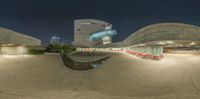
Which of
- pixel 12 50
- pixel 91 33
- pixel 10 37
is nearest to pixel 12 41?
pixel 10 37

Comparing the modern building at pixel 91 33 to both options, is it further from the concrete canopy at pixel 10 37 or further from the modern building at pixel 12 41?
the concrete canopy at pixel 10 37

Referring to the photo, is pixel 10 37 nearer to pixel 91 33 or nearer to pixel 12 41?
pixel 12 41

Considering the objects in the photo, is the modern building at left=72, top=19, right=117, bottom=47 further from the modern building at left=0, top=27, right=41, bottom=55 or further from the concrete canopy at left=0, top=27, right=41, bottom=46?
the concrete canopy at left=0, top=27, right=41, bottom=46

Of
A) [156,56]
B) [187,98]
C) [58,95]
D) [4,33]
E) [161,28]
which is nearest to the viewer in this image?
[187,98]

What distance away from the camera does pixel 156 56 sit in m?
24.0

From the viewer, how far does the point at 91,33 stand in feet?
409

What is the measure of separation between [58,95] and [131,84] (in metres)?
4.20

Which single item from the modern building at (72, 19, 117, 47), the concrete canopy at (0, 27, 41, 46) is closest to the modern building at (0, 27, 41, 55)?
the concrete canopy at (0, 27, 41, 46)

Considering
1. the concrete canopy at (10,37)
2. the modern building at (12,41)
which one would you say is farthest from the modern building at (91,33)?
the concrete canopy at (10,37)

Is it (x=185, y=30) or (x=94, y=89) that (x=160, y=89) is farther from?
(x=185, y=30)

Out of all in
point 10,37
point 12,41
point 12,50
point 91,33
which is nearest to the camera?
point 10,37

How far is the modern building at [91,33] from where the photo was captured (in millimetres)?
119750

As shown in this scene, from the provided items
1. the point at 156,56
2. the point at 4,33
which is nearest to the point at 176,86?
the point at 156,56

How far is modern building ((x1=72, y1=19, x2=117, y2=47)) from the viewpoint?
11975 cm
